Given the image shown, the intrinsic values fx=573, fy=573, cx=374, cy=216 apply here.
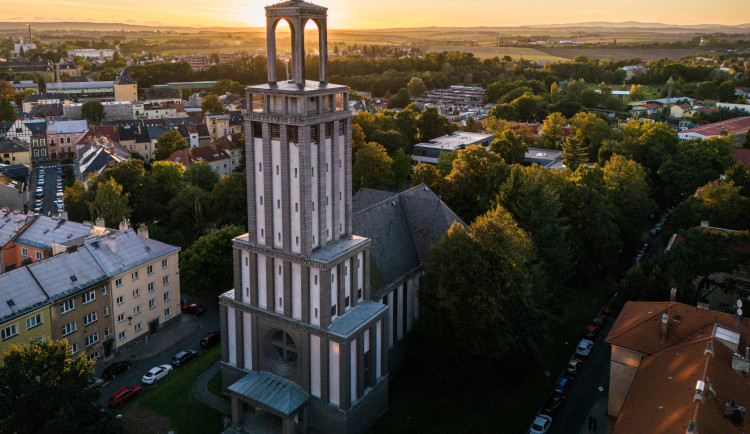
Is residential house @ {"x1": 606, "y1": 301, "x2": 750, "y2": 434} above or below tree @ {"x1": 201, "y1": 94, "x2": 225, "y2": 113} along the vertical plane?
below

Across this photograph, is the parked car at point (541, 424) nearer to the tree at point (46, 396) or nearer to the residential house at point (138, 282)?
the tree at point (46, 396)

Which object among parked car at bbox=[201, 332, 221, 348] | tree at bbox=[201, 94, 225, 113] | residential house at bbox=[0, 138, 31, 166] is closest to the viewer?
parked car at bbox=[201, 332, 221, 348]

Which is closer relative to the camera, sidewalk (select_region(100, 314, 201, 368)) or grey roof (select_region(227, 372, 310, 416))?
grey roof (select_region(227, 372, 310, 416))

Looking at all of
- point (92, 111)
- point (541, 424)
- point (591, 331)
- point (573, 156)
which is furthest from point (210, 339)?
point (92, 111)

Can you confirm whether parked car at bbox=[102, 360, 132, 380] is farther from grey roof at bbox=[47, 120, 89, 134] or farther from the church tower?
grey roof at bbox=[47, 120, 89, 134]

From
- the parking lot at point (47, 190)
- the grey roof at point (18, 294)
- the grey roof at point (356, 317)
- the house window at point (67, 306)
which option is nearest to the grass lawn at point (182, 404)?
A: the house window at point (67, 306)

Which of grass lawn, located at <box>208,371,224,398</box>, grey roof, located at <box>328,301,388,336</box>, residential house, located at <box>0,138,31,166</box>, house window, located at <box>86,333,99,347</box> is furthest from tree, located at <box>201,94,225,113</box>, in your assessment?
grey roof, located at <box>328,301,388,336</box>

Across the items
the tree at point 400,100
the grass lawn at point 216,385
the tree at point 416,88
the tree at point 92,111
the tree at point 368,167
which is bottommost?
the grass lawn at point 216,385
